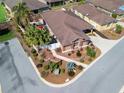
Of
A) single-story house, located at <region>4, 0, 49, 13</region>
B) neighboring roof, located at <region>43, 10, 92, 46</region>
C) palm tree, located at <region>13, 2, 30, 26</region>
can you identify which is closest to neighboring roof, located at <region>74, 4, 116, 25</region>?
neighboring roof, located at <region>43, 10, 92, 46</region>

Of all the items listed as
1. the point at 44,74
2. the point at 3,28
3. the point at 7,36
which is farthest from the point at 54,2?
the point at 44,74

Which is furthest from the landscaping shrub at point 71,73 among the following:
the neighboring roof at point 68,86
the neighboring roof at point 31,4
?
the neighboring roof at point 31,4

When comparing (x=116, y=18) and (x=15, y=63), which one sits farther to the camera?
(x=116, y=18)

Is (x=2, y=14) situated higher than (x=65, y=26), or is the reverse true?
(x=65, y=26)

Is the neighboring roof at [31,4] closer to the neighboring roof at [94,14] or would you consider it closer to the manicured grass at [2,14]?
the manicured grass at [2,14]

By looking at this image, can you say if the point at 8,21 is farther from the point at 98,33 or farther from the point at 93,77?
the point at 93,77

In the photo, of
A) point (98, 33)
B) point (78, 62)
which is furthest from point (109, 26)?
point (78, 62)

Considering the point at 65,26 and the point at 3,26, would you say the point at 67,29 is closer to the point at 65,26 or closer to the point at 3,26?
the point at 65,26
